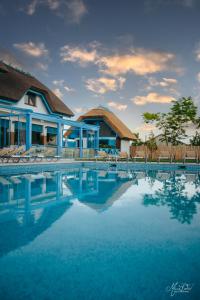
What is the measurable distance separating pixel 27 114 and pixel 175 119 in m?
18.5

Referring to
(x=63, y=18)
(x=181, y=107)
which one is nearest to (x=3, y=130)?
(x=63, y=18)

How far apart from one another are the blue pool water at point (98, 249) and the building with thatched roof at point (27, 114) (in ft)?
35.2

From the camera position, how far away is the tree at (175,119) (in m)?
29.0

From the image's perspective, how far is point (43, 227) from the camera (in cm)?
448

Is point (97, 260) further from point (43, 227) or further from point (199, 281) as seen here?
point (43, 227)

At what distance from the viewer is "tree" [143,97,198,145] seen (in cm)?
2898

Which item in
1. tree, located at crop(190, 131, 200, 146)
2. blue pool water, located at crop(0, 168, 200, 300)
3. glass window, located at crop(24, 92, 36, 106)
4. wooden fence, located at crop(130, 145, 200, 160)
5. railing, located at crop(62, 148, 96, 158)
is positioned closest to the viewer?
blue pool water, located at crop(0, 168, 200, 300)

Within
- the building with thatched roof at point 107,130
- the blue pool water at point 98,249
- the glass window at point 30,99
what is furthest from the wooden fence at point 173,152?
the blue pool water at point 98,249

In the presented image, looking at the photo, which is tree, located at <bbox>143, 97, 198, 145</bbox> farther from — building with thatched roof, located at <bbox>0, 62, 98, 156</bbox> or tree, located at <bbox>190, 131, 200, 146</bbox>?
building with thatched roof, located at <bbox>0, 62, 98, 156</bbox>

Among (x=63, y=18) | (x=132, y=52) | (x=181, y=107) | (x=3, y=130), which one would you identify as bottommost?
(x=3, y=130)

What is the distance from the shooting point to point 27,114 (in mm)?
16000

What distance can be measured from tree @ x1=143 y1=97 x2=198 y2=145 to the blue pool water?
23837 millimetres

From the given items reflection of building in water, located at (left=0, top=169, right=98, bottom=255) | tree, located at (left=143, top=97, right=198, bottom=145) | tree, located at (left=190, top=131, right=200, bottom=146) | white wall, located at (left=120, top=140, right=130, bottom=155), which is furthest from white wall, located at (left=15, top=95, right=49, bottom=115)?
tree, located at (left=190, top=131, right=200, bottom=146)

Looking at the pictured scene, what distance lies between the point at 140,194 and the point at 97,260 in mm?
5102
